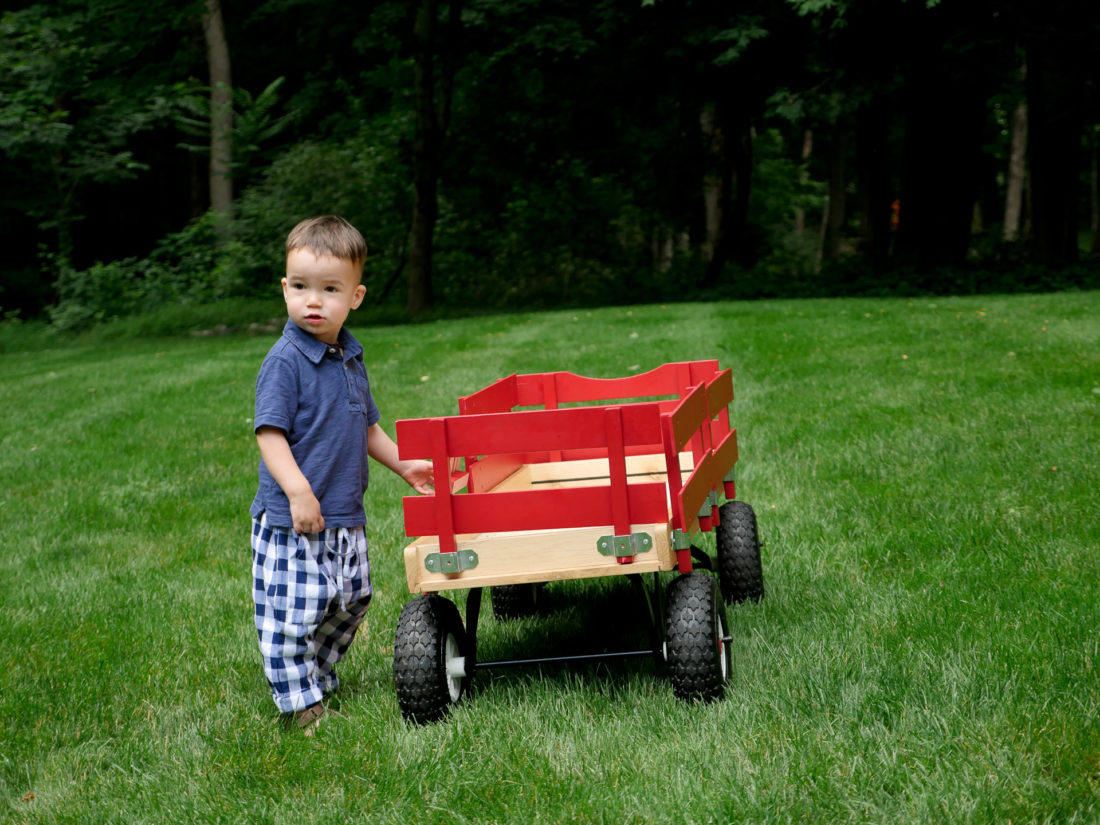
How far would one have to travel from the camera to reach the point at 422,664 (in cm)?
315

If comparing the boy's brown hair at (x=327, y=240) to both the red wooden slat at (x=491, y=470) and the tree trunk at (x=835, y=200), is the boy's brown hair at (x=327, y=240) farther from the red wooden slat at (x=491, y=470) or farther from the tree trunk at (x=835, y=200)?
the tree trunk at (x=835, y=200)

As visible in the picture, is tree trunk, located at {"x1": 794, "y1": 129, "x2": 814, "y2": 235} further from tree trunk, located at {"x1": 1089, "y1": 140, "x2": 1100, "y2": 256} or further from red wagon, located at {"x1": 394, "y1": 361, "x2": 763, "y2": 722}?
red wagon, located at {"x1": 394, "y1": 361, "x2": 763, "y2": 722}

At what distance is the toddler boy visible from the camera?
3318 mm

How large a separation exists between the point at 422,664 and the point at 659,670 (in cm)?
87

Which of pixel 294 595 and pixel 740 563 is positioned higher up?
pixel 294 595

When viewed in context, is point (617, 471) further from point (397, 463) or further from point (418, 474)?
point (397, 463)

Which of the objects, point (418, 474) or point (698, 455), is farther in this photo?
point (698, 455)

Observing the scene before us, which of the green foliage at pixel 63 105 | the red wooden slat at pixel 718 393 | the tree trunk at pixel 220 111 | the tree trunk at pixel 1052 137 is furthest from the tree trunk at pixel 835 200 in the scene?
the red wooden slat at pixel 718 393

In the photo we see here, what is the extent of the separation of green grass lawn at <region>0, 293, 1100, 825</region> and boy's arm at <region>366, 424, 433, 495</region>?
70 centimetres

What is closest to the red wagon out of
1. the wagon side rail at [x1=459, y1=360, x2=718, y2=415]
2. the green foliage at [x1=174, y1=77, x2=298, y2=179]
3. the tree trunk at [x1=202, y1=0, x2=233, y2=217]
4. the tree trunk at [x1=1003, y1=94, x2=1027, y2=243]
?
the wagon side rail at [x1=459, y1=360, x2=718, y2=415]

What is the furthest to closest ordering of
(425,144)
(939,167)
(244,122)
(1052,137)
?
(244,122) → (1052,137) → (425,144) → (939,167)

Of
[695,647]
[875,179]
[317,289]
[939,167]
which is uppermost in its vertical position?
[939,167]

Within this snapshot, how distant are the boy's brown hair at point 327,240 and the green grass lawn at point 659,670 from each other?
1429mm

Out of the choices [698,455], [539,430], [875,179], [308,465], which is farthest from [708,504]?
Result: [875,179]
